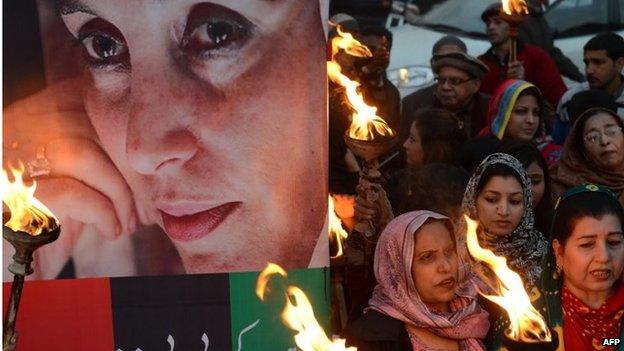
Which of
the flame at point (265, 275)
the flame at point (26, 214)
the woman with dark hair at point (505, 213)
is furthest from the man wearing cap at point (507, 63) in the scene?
the flame at point (26, 214)

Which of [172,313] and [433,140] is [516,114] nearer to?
[433,140]

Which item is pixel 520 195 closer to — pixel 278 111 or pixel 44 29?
pixel 278 111

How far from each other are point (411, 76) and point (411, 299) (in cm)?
399

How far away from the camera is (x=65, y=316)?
477 cm

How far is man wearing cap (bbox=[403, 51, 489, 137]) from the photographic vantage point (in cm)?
677

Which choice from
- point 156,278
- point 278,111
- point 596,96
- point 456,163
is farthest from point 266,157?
point 596,96

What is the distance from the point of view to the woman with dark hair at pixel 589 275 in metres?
4.52

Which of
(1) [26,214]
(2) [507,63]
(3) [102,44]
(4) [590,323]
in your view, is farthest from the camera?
(2) [507,63]

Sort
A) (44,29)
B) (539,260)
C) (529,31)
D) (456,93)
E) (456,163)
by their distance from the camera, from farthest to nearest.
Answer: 1. (529,31)
2. (456,93)
3. (456,163)
4. (539,260)
5. (44,29)

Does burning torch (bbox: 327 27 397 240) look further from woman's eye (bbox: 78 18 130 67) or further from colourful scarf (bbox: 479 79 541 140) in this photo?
colourful scarf (bbox: 479 79 541 140)

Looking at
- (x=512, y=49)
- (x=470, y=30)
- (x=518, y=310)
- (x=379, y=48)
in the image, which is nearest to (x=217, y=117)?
(x=518, y=310)

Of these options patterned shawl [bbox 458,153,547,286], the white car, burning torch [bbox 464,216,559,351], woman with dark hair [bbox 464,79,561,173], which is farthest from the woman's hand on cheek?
the white car

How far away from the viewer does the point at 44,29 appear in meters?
4.71

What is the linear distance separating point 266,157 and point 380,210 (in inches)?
23.4
